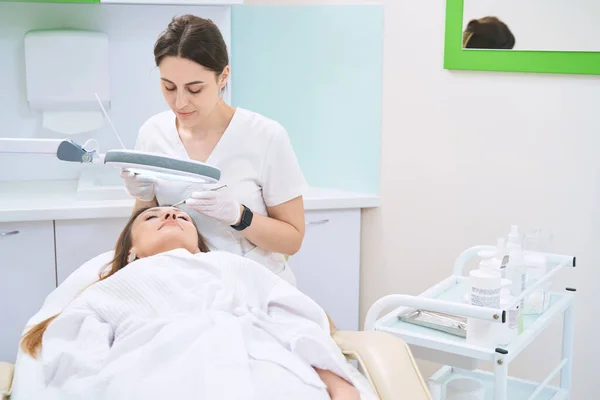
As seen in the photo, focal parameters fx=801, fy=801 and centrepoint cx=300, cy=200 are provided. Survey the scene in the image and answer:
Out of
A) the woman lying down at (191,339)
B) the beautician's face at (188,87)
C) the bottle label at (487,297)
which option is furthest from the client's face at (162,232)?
the bottle label at (487,297)

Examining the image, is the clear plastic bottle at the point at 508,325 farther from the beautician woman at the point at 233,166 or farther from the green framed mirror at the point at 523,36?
the green framed mirror at the point at 523,36

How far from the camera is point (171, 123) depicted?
226cm

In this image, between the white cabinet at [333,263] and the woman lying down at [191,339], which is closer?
the woman lying down at [191,339]

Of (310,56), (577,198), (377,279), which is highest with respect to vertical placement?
(310,56)

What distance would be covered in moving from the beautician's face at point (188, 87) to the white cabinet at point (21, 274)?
0.70m

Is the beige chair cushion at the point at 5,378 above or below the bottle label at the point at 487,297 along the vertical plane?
below

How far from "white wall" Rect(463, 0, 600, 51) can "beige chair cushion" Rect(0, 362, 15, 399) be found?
5.52ft

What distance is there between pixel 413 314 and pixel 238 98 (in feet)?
4.52

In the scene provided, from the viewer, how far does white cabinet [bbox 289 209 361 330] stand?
2.81m

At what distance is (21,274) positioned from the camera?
98.6 inches

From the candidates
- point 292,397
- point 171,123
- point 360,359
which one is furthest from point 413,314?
point 171,123

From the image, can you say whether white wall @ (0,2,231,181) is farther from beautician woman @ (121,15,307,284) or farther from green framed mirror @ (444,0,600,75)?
green framed mirror @ (444,0,600,75)

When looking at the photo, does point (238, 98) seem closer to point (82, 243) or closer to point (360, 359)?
point (82, 243)

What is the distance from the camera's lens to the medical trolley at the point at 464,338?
1.83 m
